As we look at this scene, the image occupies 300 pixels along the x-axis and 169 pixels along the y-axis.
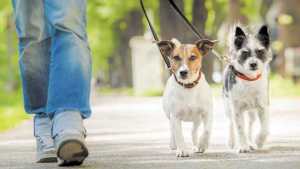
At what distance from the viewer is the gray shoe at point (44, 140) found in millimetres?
6566

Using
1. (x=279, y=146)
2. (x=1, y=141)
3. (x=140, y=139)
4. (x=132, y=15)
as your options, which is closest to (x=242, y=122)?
(x=279, y=146)

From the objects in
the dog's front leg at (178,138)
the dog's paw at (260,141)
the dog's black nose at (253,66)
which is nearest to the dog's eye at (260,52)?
the dog's black nose at (253,66)

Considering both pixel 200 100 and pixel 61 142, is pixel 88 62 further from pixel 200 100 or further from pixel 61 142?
pixel 200 100

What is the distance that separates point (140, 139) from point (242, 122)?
189cm

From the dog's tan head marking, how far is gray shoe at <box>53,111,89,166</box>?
1311 mm

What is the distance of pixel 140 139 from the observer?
9.45 metres

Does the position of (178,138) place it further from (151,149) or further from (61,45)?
(61,45)

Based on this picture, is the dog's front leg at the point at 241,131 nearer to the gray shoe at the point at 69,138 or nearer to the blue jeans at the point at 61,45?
the blue jeans at the point at 61,45

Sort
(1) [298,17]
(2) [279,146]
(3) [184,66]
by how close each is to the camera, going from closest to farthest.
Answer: (3) [184,66]
(2) [279,146]
(1) [298,17]

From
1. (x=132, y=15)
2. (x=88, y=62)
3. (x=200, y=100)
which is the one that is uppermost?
(x=88, y=62)

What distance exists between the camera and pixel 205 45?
7461 mm

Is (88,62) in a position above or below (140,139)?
above

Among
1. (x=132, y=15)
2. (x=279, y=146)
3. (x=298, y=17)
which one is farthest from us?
(x=132, y=15)

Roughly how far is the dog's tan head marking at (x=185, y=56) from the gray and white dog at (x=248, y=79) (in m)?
0.34
